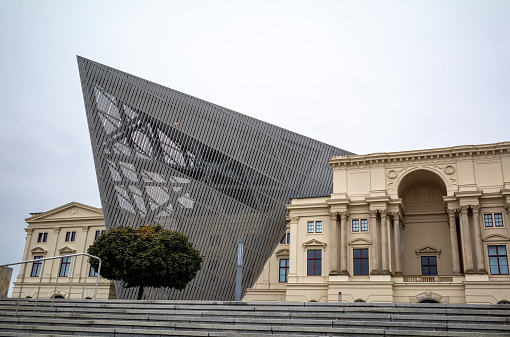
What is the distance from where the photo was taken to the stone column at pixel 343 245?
45875 millimetres

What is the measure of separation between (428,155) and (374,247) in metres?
10.1

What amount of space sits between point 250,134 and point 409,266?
20.6 meters

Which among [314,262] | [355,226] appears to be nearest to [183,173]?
[314,262]

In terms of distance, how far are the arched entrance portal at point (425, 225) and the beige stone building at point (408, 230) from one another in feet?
0.31

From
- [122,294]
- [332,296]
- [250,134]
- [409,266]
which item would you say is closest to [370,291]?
[332,296]

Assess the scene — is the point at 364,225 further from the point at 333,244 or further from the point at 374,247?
the point at 333,244

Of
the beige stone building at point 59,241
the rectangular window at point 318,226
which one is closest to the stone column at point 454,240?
the rectangular window at point 318,226

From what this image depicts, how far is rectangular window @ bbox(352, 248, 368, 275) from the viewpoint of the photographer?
46.2 meters

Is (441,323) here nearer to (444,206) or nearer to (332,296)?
(332,296)

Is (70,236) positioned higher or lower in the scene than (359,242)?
higher

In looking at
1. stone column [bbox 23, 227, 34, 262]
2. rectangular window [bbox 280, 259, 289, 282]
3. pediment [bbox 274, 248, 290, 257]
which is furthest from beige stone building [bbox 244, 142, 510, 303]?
stone column [bbox 23, 227, 34, 262]

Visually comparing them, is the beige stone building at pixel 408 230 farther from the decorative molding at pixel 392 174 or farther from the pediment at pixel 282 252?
the pediment at pixel 282 252

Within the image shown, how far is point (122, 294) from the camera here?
152 ft

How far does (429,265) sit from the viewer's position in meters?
48.1
